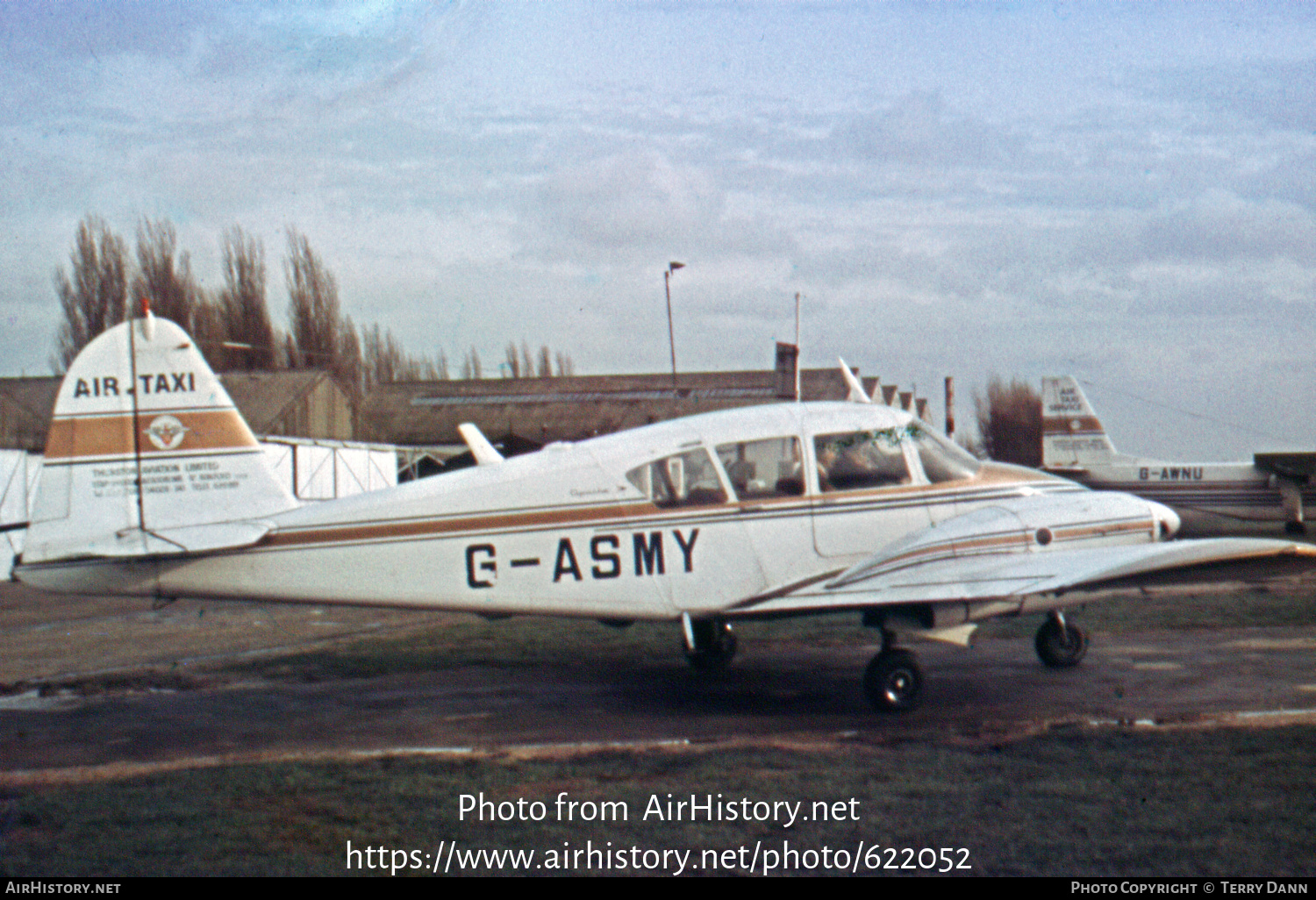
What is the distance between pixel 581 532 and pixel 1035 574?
3568 millimetres

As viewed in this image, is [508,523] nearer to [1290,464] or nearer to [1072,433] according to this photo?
[1072,433]

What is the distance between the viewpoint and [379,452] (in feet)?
127

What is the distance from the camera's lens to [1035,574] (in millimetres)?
8531

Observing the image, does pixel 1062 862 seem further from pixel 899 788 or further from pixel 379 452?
pixel 379 452

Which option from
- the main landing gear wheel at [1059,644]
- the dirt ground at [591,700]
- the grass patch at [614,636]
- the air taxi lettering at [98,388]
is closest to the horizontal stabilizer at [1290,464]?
the grass patch at [614,636]

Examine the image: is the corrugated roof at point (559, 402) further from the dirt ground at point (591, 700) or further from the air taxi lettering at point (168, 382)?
the air taxi lettering at point (168, 382)

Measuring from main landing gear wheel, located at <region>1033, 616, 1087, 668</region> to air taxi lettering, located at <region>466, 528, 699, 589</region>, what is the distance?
383cm

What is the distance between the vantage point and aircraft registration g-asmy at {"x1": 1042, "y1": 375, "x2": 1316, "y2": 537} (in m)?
33.8

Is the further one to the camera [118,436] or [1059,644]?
[1059,644]

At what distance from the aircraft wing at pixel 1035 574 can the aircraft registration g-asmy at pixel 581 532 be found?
0.8 inches

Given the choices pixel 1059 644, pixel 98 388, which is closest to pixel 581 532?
pixel 98 388
